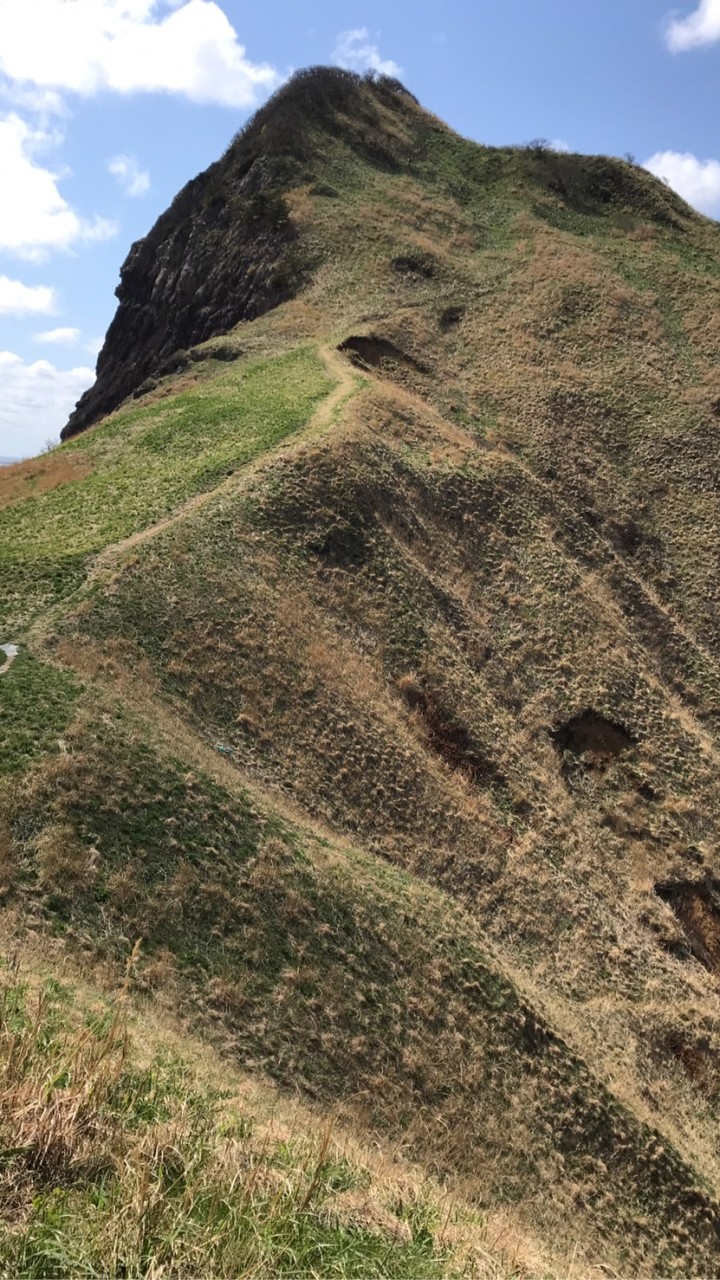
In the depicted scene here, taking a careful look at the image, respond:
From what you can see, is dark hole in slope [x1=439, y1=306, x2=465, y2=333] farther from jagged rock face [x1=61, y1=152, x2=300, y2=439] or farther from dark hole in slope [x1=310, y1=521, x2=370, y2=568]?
dark hole in slope [x1=310, y1=521, x2=370, y2=568]

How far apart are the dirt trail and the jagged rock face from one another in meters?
12.5

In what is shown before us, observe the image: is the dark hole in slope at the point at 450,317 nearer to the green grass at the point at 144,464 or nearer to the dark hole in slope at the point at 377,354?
the dark hole in slope at the point at 377,354

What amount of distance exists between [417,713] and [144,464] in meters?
16.3

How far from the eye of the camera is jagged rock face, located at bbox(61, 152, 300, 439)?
52.7 metres

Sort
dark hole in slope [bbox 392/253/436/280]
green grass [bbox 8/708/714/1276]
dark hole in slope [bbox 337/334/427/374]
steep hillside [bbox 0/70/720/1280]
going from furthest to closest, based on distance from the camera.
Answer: dark hole in slope [bbox 392/253/436/280] → dark hole in slope [bbox 337/334/427/374] → steep hillside [bbox 0/70/720/1280] → green grass [bbox 8/708/714/1276]

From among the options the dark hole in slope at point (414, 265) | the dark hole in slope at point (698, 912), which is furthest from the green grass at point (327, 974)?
the dark hole in slope at point (414, 265)

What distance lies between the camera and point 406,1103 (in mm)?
15430

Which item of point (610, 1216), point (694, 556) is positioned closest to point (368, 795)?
point (610, 1216)

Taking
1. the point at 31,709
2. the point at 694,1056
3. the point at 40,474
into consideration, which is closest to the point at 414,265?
the point at 40,474

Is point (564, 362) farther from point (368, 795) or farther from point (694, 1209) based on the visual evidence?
point (694, 1209)

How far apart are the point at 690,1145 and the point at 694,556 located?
91.7 feet

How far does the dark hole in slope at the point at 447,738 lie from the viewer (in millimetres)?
24953

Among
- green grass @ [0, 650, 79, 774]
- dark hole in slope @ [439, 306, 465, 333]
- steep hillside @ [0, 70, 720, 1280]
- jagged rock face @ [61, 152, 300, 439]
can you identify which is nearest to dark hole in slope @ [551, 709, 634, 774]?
steep hillside @ [0, 70, 720, 1280]

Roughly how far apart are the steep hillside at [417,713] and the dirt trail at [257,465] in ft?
0.72
